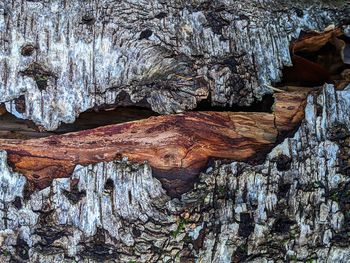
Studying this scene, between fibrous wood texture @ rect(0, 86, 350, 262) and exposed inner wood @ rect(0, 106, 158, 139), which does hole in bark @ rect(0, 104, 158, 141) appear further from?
fibrous wood texture @ rect(0, 86, 350, 262)

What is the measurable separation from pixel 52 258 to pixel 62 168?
27 centimetres

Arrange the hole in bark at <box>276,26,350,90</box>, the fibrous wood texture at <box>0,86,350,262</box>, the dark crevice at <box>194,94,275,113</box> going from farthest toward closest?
the hole in bark at <box>276,26,350,90</box> → the dark crevice at <box>194,94,275,113</box> → the fibrous wood texture at <box>0,86,350,262</box>

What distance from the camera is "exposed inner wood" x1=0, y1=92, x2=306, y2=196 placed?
1613 millimetres

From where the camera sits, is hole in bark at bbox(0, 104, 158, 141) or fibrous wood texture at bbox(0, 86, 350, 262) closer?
fibrous wood texture at bbox(0, 86, 350, 262)

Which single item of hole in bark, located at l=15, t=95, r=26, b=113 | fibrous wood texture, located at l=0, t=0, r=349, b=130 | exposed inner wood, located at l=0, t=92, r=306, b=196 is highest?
fibrous wood texture, located at l=0, t=0, r=349, b=130

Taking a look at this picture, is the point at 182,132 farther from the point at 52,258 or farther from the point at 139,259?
the point at 52,258

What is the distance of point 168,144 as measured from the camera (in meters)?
1.62

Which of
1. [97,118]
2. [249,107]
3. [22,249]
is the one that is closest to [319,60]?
[249,107]

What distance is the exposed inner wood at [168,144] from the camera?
1613mm

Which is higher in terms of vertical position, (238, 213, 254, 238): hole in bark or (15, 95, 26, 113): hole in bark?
(15, 95, 26, 113): hole in bark

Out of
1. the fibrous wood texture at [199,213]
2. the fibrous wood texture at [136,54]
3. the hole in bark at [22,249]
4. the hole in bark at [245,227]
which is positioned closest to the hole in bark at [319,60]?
the fibrous wood texture at [136,54]

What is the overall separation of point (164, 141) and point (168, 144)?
0.05ft

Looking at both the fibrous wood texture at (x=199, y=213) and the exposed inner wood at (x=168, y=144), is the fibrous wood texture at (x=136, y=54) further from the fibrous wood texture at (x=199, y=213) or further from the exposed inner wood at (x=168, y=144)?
the fibrous wood texture at (x=199, y=213)

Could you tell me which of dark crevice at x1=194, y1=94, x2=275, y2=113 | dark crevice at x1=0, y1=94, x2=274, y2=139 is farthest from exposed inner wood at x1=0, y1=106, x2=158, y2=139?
dark crevice at x1=194, y1=94, x2=275, y2=113
